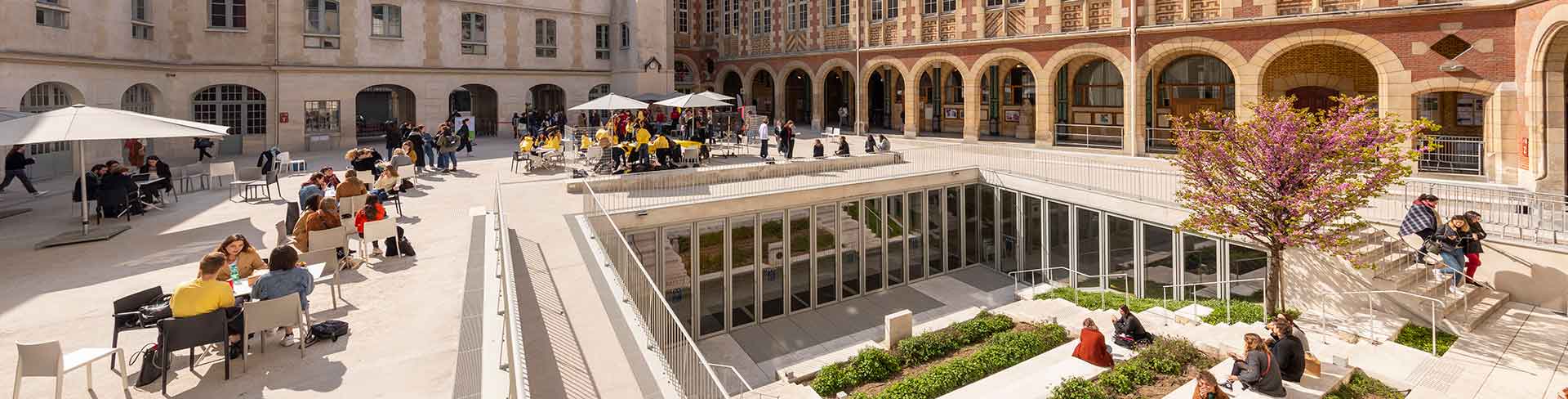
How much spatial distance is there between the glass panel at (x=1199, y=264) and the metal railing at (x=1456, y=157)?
672 cm

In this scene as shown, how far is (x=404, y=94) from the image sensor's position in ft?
121

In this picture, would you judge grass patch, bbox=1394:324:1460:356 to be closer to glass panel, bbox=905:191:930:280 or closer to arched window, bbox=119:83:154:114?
glass panel, bbox=905:191:930:280

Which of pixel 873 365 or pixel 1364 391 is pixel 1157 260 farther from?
pixel 873 365

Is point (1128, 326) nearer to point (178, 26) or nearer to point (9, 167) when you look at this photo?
point (9, 167)

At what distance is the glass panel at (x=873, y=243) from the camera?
19.5 m

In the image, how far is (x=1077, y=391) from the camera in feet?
35.9

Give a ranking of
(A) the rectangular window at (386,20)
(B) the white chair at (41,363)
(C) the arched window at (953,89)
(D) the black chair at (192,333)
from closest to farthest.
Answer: (B) the white chair at (41,363) → (D) the black chair at (192,333) → (A) the rectangular window at (386,20) → (C) the arched window at (953,89)

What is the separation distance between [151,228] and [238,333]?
28.6ft

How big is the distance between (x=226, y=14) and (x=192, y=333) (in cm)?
2631

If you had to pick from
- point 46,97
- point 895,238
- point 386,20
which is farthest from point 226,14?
point 895,238

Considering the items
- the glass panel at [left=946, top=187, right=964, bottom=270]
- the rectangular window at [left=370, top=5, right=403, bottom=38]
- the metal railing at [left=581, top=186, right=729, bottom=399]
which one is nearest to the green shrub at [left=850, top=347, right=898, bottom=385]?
the metal railing at [left=581, top=186, right=729, bottom=399]

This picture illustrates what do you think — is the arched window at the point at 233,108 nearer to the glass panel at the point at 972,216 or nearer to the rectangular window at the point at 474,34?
the rectangular window at the point at 474,34

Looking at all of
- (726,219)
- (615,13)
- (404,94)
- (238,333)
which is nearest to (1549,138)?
(726,219)

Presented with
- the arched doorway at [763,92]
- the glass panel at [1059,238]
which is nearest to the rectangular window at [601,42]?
the arched doorway at [763,92]
